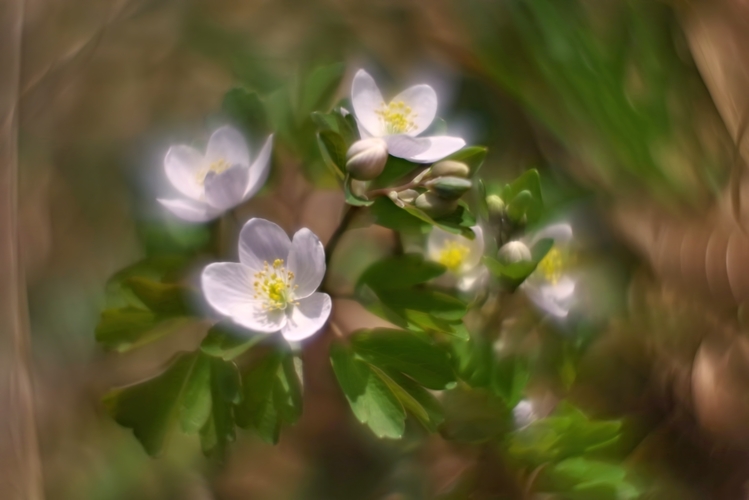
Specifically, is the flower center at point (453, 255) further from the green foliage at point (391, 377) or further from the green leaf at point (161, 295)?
the green leaf at point (161, 295)

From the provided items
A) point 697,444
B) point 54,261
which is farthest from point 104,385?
point 697,444

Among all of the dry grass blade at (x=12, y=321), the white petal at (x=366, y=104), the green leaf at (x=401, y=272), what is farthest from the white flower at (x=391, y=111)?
the dry grass blade at (x=12, y=321)

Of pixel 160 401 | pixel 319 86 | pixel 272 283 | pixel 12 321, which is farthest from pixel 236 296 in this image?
pixel 12 321

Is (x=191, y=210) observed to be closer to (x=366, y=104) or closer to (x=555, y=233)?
(x=366, y=104)

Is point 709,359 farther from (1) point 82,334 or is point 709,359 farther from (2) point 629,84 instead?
(1) point 82,334

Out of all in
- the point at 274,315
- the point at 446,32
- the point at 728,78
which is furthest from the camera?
the point at 446,32

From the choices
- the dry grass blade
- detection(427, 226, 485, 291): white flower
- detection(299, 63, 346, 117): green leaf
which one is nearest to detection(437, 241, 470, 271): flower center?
detection(427, 226, 485, 291): white flower

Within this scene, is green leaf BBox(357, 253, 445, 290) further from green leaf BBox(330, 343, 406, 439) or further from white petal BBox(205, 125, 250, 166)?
white petal BBox(205, 125, 250, 166)
